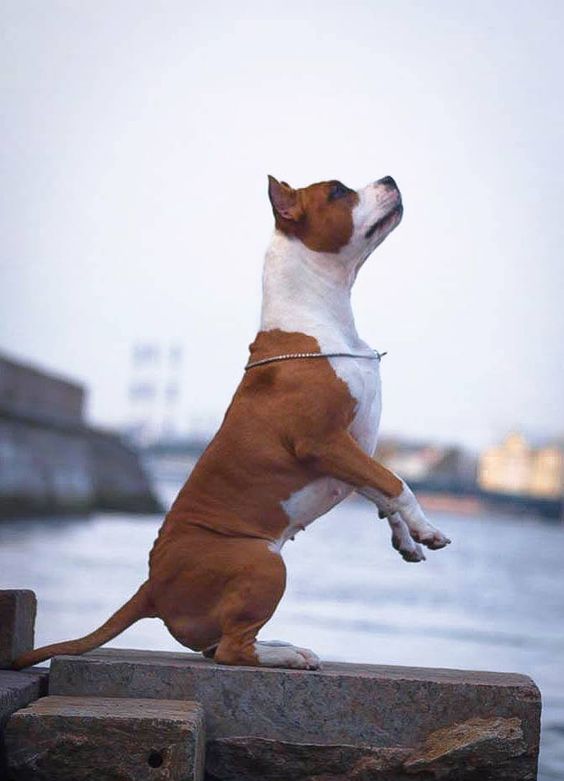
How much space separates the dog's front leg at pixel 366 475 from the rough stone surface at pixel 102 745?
0.66 m

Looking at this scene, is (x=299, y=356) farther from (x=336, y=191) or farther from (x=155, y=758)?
(x=155, y=758)

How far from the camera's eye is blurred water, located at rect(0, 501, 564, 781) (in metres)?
7.68

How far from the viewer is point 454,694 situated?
3.51 meters

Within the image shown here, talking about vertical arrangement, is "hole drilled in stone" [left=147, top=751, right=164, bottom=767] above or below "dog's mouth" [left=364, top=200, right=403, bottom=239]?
below

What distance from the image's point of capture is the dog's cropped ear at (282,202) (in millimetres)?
3656

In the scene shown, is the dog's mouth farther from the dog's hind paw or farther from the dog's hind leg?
the dog's hind paw

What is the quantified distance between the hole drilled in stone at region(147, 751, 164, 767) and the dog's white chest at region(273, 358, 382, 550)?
65 cm

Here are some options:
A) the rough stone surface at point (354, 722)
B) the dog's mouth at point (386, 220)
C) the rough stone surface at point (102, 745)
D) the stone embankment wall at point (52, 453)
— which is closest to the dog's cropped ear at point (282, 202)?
the dog's mouth at point (386, 220)

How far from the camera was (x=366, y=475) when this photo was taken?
352cm

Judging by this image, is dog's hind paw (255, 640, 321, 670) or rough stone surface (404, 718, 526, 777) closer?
rough stone surface (404, 718, 526, 777)

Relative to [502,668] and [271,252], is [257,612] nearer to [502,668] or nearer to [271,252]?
[271,252]

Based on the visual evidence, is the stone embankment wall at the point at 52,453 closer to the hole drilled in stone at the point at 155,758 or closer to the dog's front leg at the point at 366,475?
the dog's front leg at the point at 366,475

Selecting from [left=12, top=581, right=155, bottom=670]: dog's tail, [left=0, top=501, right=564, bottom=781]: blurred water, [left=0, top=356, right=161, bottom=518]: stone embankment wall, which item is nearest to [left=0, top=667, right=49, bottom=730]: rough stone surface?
[left=12, top=581, right=155, bottom=670]: dog's tail

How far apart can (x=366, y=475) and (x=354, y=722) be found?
0.57m
